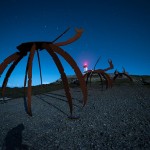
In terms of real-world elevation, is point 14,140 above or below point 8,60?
below

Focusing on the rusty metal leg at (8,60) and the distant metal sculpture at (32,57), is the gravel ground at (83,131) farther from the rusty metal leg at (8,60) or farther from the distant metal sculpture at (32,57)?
the rusty metal leg at (8,60)

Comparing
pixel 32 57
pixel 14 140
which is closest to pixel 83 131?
pixel 14 140

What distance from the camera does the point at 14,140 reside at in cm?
858

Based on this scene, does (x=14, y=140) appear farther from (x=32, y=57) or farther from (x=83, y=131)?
(x=32, y=57)

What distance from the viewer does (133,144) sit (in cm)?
712

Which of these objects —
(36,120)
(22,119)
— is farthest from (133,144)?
(22,119)

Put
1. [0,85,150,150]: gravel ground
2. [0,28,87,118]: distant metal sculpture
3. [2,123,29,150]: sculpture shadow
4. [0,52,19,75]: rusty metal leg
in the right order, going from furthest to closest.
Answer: [2,123,29,150]: sculpture shadow, [0,85,150,150]: gravel ground, [0,52,19,75]: rusty metal leg, [0,28,87,118]: distant metal sculpture

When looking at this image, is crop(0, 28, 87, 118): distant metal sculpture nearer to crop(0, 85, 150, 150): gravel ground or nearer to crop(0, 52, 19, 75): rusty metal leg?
crop(0, 52, 19, 75): rusty metal leg

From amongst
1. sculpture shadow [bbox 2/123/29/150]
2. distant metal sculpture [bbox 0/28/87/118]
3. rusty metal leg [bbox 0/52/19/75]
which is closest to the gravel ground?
sculpture shadow [bbox 2/123/29/150]

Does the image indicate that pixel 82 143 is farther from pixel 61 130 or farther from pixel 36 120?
pixel 36 120

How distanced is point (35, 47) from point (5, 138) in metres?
7.45

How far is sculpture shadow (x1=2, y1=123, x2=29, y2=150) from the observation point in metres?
7.77

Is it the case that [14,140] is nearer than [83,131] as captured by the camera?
Yes

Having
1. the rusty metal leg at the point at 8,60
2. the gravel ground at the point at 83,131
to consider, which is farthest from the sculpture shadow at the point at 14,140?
the rusty metal leg at the point at 8,60
